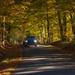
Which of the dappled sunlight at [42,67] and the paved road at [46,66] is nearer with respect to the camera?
the paved road at [46,66]

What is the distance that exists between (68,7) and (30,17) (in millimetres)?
28330

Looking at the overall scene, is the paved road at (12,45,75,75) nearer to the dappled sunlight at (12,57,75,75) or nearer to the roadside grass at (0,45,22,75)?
the dappled sunlight at (12,57,75,75)

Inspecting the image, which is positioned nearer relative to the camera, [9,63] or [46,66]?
[46,66]

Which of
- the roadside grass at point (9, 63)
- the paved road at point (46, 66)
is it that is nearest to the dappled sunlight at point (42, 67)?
the paved road at point (46, 66)

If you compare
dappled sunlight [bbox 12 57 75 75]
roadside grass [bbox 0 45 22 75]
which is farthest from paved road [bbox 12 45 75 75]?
roadside grass [bbox 0 45 22 75]

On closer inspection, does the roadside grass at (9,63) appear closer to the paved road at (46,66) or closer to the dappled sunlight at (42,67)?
the paved road at (46,66)

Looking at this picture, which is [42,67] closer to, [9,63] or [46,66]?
[46,66]

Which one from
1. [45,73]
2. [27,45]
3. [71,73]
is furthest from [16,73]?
[27,45]

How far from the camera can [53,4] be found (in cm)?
3825

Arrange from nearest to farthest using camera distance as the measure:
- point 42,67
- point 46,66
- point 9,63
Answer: point 42,67 < point 46,66 < point 9,63

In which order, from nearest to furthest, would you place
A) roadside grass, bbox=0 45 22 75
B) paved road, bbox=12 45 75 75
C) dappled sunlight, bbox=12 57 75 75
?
1. paved road, bbox=12 45 75 75
2. dappled sunlight, bbox=12 57 75 75
3. roadside grass, bbox=0 45 22 75

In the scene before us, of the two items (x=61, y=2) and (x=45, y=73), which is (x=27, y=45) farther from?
(x=45, y=73)

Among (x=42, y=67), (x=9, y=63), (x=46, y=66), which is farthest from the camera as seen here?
(x=9, y=63)

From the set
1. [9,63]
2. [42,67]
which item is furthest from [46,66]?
[9,63]
